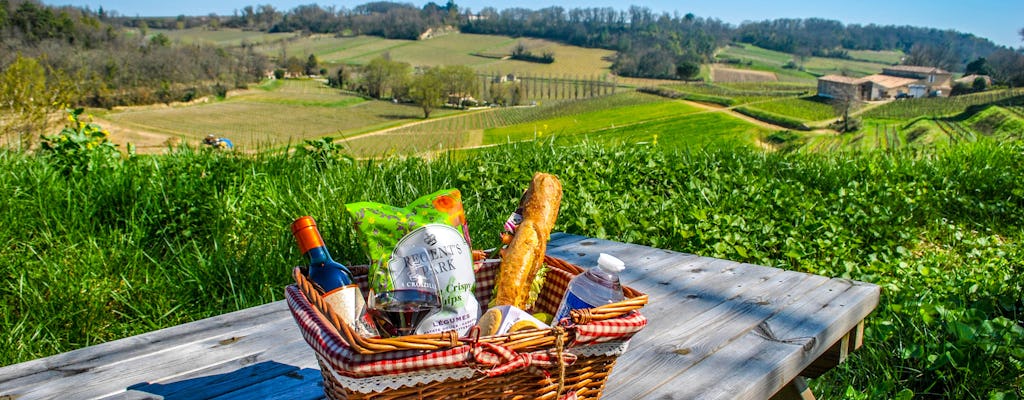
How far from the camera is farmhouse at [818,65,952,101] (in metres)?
12.5

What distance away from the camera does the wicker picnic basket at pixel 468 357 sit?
0.77 m

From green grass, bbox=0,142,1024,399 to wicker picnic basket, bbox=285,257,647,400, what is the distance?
136 cm

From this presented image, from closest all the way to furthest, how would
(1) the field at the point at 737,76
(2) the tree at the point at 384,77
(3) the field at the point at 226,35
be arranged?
(1) the field at the point at 737,76 < (2) the tree at the point at 384,77 < (3) the field at the point at 226,35

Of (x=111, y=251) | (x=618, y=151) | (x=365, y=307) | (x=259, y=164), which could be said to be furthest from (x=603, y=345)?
(x=618, y=151)

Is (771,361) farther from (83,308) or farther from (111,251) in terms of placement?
(111,251)

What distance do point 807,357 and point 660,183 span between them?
11.3ft

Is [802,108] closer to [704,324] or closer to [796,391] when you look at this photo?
[796,391]

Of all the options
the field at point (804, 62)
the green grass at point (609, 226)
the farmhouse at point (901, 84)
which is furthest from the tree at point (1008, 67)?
the field at point (804, 62)

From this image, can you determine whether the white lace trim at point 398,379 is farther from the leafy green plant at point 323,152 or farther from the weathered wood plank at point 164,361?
the leafy green plant at point 323,152

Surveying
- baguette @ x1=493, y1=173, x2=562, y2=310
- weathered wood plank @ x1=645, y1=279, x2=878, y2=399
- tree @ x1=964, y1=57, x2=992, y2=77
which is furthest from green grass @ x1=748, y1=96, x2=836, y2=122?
baguette @ x1=493, y1=173, x2=562, y2=310

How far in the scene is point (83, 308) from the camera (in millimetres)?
2475

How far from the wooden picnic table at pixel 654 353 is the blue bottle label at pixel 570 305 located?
0.78 feet

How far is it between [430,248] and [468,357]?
199mm

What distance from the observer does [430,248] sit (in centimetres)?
94
